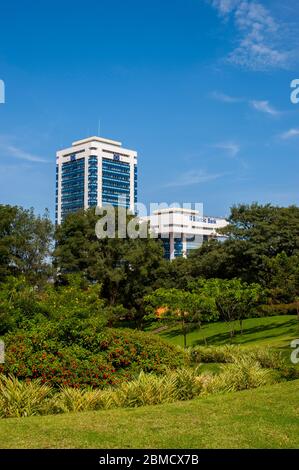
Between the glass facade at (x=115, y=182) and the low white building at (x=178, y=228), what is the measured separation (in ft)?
38.4

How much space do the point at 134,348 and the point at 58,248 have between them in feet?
113

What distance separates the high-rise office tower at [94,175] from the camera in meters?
136

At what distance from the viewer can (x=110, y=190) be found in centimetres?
14188

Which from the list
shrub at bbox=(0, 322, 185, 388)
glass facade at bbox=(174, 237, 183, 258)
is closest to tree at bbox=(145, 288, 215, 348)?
shrub at bbox=(0, 322, 185, 388)

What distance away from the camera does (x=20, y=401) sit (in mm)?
9016

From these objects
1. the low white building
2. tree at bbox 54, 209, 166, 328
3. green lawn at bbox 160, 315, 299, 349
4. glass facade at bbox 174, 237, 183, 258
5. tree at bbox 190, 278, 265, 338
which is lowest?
green lawn at bbox 160, 315, 299, 349

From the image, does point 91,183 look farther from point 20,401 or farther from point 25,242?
point 20,401

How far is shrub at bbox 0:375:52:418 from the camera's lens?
29.1ft

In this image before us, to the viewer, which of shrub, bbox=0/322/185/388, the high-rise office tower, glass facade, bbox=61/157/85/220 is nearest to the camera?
shrub, bbox=0/322/185/388

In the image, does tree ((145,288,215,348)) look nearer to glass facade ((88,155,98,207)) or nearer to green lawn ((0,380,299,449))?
green lawn ((0,380,299,449))

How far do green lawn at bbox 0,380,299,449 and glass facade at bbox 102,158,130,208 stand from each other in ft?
426
